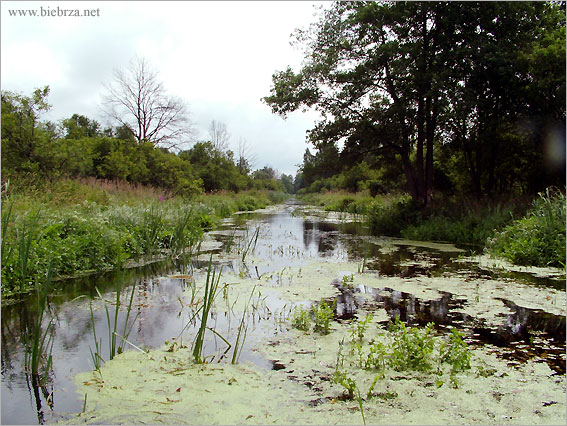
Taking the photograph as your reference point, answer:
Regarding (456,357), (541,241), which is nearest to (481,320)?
(456,357)

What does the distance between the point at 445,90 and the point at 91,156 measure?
600 inches

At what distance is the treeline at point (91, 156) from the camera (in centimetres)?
1256

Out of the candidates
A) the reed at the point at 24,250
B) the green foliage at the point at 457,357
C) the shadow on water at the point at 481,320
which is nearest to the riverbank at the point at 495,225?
the shadow on water at the point at 481,320

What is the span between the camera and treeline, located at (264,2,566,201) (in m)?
10.1

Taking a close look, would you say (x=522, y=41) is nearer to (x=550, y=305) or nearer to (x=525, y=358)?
(x=550, y=305)

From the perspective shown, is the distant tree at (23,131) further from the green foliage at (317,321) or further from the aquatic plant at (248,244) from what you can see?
the green foliage at (317,321)

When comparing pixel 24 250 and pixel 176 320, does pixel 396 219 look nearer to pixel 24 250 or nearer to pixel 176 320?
pixel 176 320

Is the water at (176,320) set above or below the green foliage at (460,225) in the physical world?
below

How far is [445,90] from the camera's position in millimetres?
10352

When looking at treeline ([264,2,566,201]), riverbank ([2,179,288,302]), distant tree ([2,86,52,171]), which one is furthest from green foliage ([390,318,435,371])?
distant tree ([2,86,52,171])

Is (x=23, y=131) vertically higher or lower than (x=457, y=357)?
higher

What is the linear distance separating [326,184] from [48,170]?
44805 millimetres

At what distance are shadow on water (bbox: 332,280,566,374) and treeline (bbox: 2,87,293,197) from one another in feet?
33.1

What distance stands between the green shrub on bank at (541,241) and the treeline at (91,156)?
11717 mm
